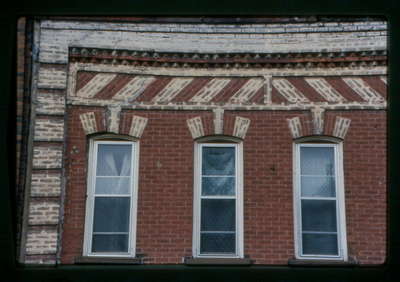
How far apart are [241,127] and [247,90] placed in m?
0.47

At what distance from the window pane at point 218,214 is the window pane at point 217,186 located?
9cm

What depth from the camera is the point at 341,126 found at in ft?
18.9

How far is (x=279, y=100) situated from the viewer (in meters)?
5.89

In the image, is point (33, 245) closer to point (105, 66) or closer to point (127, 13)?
point (105, 66)

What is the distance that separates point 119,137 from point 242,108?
1.53 meters

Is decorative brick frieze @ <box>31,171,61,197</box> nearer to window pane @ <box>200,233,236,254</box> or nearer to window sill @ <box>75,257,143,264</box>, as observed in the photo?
window sill @ <box>75,257,143,264</box>

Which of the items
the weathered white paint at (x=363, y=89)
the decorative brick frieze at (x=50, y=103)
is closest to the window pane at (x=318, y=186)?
the weathered white paint at (x=363, y=89)

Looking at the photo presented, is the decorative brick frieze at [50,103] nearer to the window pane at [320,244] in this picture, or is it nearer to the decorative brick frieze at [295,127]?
the decorative brick frieze at [295,127]

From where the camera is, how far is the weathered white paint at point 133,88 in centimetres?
581

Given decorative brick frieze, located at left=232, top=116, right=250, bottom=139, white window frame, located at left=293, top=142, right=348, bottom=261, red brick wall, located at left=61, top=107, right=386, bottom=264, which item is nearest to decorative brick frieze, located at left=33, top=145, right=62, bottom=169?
red brick wall, located at left=61, top=107, right=386, bottom=264

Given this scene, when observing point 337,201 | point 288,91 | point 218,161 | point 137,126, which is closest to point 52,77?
point 137,126

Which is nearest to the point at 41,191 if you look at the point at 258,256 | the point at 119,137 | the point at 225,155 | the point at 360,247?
the point at 119,137

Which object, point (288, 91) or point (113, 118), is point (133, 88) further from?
point (288, 91)

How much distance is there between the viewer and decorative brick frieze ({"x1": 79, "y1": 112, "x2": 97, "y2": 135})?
18.5 feet
